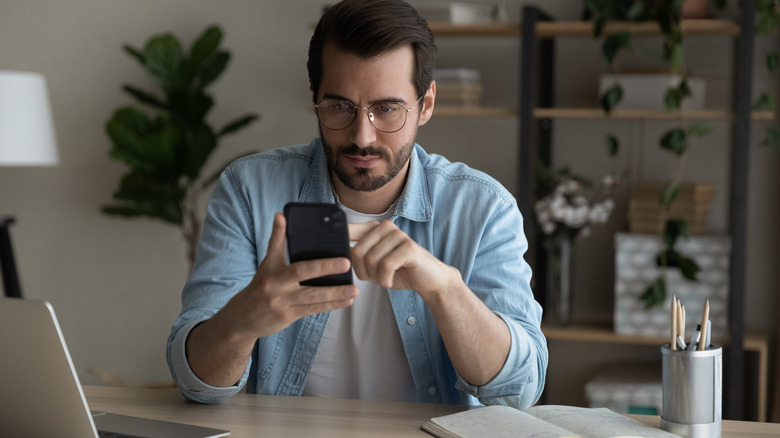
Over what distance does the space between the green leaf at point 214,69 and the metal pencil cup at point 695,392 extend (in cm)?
234

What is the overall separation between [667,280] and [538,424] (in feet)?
5.40

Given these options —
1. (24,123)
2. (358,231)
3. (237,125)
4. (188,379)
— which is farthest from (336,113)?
(24,123)

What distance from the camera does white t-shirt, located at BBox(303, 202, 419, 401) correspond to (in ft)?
4.90

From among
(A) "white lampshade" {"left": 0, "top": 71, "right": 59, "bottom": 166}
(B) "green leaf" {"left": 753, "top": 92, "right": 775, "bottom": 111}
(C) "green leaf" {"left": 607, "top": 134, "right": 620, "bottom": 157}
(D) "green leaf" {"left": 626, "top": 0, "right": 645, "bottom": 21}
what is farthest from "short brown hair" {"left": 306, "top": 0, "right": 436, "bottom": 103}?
(A) "white lampshade" {"left": 0, "top": 71, "right": 59, "bottom": 166}

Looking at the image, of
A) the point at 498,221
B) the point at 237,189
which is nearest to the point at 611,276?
the point at 498,221

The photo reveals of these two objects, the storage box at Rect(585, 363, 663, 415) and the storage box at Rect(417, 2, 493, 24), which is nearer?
the storage box at Rect(585, 363, 663, 415)

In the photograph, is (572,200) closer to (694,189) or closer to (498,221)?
(694,189)

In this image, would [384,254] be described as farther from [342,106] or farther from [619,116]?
[619,116]

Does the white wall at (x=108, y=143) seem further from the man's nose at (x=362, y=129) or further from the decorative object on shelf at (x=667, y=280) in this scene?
the man's nose at (x=362, y=129)

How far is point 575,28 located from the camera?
8.57ft

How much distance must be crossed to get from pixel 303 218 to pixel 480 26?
69.5 inches

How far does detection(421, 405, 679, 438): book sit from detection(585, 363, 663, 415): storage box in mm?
1483

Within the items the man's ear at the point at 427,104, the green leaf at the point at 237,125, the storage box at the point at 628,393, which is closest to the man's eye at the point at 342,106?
the man's ear at the point at 427,104

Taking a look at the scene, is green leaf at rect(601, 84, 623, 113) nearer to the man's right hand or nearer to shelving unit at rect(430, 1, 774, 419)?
shelving unit at rect(430, 1, 774, 419)
